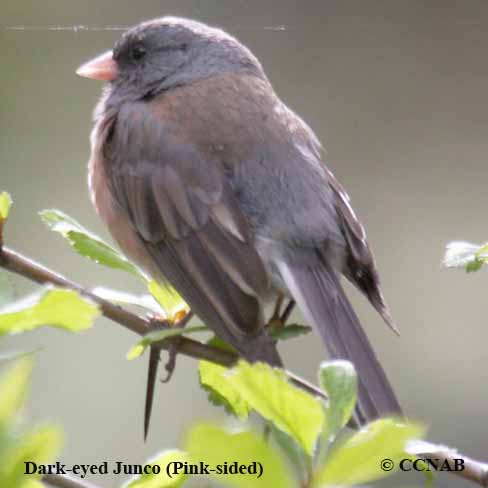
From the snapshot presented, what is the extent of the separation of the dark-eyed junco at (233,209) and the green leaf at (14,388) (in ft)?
3.47

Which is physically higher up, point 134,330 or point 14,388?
point 134,330

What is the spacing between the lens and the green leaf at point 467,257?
119 centimetres

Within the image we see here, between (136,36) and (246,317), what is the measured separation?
122 centimetres

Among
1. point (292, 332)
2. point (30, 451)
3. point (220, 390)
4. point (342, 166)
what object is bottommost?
point (30, 451)

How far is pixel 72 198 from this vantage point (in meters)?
4.50

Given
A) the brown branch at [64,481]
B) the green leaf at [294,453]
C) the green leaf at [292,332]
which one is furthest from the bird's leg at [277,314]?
the green leaf at [294,453]

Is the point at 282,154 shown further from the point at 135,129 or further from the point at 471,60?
the point at 471,60

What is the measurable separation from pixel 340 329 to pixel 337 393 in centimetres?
111

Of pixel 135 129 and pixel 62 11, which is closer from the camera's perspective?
pixel 135 129

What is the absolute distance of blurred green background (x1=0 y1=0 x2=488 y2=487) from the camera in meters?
4.05

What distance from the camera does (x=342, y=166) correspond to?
4.91 m

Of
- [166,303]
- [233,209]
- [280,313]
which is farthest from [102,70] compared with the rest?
[166,303]

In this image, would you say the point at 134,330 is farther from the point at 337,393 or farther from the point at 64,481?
the point at 337,393

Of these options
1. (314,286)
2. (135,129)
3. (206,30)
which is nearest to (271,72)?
(206,30)
